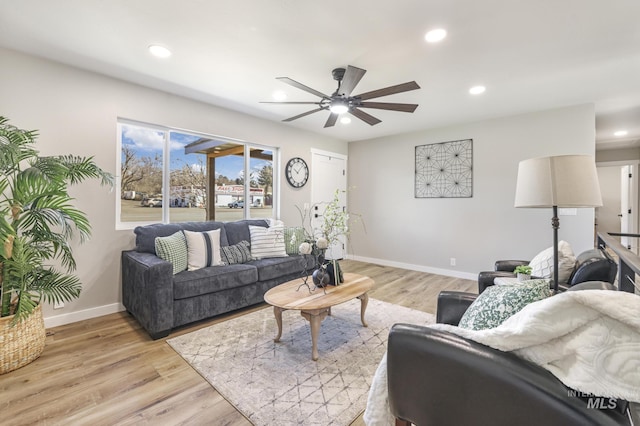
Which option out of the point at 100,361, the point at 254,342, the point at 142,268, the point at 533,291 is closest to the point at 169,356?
the point at 100,361

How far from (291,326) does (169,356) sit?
1.07m

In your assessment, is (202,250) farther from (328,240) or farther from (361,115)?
(361,115)

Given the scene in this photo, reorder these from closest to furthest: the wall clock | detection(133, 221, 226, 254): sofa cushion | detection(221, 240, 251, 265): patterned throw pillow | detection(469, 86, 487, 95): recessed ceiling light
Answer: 1. detection(133, 221, 226, 254): sofa cushion
2. detection(469, 86, 487, 95): recessed ceiling light
3. detection(221, 240, 251, 265): patterned throw pillow
4. the wall clock

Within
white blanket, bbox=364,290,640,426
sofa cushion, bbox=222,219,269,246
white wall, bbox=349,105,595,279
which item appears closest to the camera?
white blanket, bbox=364,290,640,426

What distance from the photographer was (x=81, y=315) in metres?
2.85

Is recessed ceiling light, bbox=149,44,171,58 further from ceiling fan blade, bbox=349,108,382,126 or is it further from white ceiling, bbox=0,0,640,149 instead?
ceiling fan blade, bbox=349,108,382,126

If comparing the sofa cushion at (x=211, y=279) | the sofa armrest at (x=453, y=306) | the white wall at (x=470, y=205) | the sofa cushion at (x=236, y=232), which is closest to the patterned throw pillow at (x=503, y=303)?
the sofa armrest at (x=453, y=306)

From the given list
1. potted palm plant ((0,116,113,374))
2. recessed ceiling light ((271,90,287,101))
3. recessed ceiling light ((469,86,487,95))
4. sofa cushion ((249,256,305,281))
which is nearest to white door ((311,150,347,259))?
sofa cushion ((249,256,305,281))

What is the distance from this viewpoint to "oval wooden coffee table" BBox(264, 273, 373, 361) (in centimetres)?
214

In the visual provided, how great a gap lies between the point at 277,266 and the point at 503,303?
2535mm

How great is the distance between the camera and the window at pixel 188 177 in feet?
10.7

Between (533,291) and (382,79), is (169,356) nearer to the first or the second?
(533,291)

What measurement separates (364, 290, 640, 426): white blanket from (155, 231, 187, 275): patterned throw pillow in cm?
269

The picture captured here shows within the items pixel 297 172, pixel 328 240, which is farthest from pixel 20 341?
pixel 297 172
